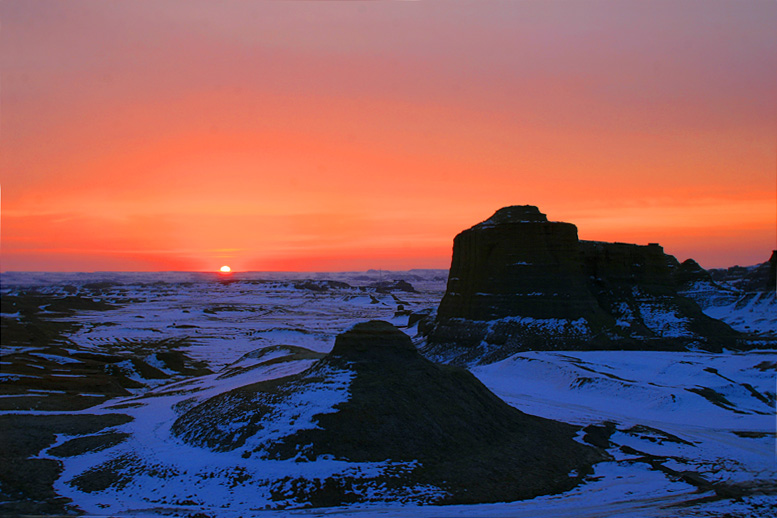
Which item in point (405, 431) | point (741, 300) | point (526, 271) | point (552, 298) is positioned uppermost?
point (526, 271)

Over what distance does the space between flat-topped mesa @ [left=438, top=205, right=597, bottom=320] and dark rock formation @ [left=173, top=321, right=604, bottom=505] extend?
21931 mm

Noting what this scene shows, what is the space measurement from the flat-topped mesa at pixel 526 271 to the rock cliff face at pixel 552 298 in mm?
79

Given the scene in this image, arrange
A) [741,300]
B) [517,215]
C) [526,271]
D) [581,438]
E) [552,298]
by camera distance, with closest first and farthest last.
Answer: [581,438]
[552,298]
[526,271]
[517,215]
[741,300]

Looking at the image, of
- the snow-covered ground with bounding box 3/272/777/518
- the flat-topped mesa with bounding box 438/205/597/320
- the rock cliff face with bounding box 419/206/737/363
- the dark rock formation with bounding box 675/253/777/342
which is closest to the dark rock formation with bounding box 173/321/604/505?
the snow-covered ground with bounding box 3/272/777/518

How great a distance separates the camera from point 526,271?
44.1 meters

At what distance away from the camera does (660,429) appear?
22.6 metres

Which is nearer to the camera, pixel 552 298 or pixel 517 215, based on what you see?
pixel 552 298

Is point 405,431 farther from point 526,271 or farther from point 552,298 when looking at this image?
point 526,271

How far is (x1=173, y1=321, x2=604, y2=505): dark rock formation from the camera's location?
15.7 m

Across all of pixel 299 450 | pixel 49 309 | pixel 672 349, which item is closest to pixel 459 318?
pixel 672 349

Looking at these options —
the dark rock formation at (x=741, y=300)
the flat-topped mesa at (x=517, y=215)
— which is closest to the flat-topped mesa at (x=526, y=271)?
the flat-topped mesa at (x=517, y=215)

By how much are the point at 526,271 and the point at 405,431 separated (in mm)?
28668

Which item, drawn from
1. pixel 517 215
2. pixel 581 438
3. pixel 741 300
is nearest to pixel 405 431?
pixel 581 438

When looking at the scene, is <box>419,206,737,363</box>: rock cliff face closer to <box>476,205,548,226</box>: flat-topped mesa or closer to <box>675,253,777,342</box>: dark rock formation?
<box>476,205,548,226</box>: flat-topped mesa
